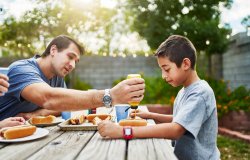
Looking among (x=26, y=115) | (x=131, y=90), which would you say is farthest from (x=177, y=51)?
(x=26, y=115)

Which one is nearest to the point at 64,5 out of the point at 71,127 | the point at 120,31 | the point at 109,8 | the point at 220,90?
the point at 109,8

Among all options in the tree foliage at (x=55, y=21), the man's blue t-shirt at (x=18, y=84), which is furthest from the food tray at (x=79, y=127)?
the tree foliage at (x=55, y=21)

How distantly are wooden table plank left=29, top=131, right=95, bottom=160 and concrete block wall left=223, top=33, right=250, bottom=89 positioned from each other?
548cm

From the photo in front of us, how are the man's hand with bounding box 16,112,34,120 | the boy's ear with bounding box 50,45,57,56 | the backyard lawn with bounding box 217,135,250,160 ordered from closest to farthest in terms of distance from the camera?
1. the man's hand with bounding box 16,112,34,120
2. the boy's ear with bounding box 50,45,57,56
3. the backyard lawn with bounding box 217,135,250,160

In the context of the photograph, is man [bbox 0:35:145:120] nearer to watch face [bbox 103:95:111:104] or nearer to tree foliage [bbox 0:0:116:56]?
watch face [bbox 103:95:111:104]

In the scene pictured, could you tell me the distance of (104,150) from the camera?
5.58ft

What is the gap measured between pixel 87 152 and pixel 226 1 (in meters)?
7.01

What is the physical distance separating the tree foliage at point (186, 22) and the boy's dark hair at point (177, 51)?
16.3 feet

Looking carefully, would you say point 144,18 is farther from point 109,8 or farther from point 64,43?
point 64,43

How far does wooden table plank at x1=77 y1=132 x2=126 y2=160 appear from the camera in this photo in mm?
1583

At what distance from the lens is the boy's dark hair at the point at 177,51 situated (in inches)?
99.9

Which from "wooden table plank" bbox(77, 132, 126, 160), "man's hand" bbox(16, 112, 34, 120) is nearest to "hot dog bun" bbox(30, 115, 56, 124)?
"man's hand" bbox(16, 112, 34, 120)

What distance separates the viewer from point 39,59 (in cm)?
333

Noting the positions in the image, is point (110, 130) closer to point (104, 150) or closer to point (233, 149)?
point (104, 150)
